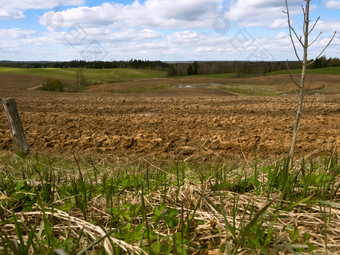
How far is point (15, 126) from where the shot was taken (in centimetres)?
702

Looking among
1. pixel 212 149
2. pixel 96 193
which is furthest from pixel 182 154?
pixel 96 193

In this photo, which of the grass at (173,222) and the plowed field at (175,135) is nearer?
the grass at (173,222)

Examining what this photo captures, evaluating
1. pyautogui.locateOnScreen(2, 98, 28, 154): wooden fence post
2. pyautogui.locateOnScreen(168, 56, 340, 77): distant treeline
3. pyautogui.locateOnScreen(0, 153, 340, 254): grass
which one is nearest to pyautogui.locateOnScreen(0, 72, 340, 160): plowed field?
pyautogui.locateOnScreen(2, 98, 28, 154): wooden fence post

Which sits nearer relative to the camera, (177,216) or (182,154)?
(177,216)

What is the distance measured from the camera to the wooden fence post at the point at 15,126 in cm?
692

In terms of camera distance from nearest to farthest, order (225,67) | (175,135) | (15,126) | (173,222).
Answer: (173,222) < (15,126) < (175,135) < (225,67)

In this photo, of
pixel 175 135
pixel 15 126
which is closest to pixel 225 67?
pixel 175 135

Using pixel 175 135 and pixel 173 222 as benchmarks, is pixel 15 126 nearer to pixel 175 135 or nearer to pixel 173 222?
pixel 175 135

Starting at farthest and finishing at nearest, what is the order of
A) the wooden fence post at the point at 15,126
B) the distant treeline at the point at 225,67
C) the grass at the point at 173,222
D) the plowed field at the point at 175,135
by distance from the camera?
the distant treeline at the point at 225,67
the plowed field at the point at 175,135
the wooden fence post at the point at 15,126
the grass at the point at 173,222

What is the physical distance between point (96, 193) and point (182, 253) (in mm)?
1511

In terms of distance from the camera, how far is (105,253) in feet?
6.20

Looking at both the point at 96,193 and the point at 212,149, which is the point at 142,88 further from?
the point at 96,193

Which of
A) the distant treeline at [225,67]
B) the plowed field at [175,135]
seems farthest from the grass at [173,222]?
the distant treeline at [225,67]

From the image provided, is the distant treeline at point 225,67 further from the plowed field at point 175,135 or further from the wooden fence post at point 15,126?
the wooden fence post at point 15,126
